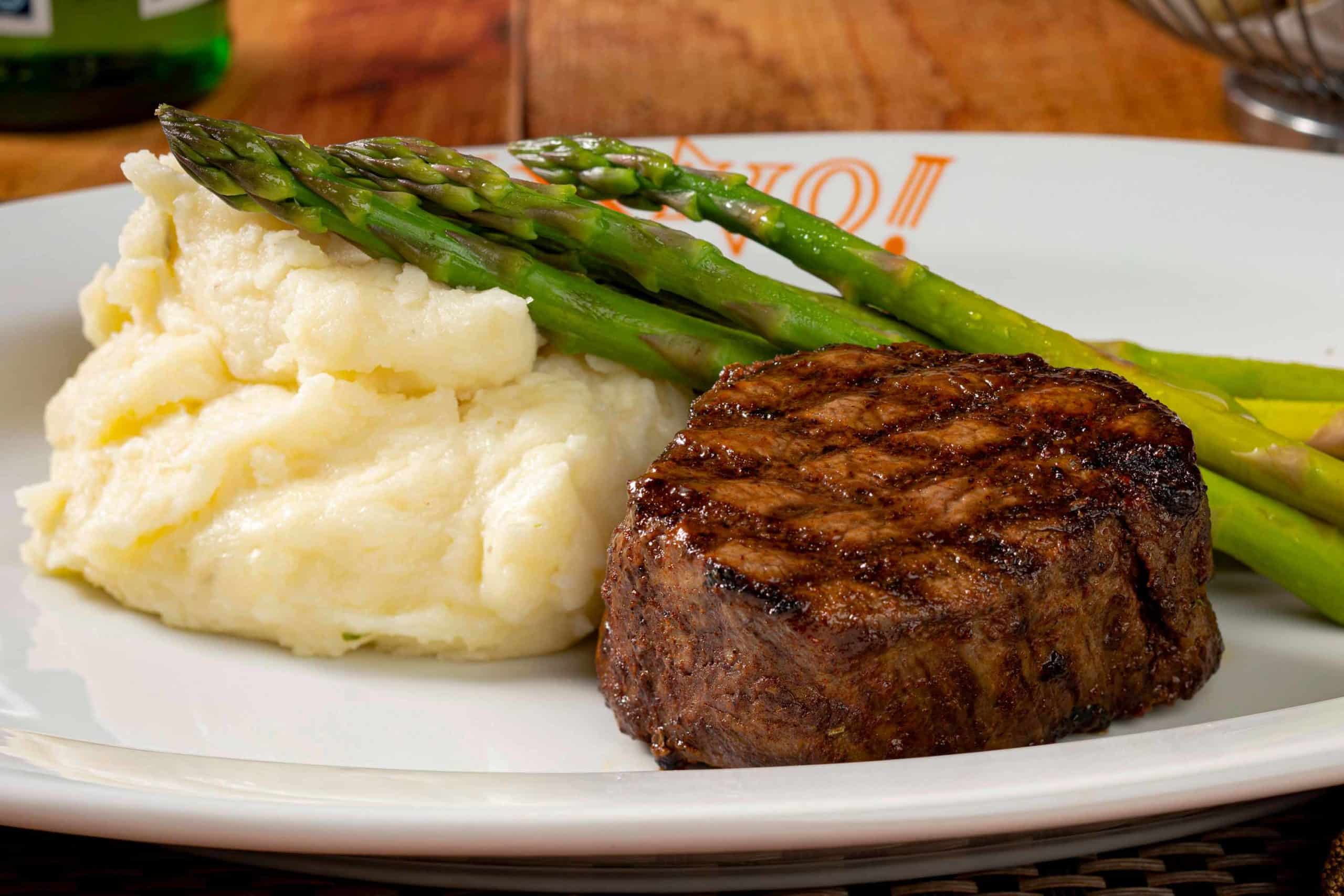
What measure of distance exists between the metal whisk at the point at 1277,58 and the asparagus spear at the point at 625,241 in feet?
11.2

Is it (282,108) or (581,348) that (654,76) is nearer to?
(282,108)

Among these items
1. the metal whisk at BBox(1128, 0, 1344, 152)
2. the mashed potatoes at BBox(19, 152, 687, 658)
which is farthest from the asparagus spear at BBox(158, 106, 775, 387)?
the metal whisk at BBox(1128, 0, 1344, 152)

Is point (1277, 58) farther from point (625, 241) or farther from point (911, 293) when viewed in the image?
point (625, 241)

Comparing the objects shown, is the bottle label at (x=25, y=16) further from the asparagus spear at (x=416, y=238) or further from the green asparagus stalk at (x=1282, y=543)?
the green asparagus stalk at (x=1282, y=543)

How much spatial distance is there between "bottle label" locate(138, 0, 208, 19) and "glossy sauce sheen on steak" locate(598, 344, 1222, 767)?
169 inches

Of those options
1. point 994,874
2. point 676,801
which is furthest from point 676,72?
point 676,801

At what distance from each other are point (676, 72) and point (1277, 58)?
2959mm

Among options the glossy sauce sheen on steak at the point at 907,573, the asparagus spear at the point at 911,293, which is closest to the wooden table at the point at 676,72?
the asparagus spear at the point at 911,293

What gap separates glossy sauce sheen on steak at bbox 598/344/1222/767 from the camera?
2.66 metres

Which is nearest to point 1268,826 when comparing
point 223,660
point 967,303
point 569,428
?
point 967,303

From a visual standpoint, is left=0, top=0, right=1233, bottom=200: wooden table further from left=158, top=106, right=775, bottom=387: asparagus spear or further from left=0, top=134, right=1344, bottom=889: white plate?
left=158, top=106, right=775, bottom=387: asparagus spear

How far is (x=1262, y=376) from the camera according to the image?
13.4 ft

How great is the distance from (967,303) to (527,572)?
4.26 ft

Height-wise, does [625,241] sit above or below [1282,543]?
above
